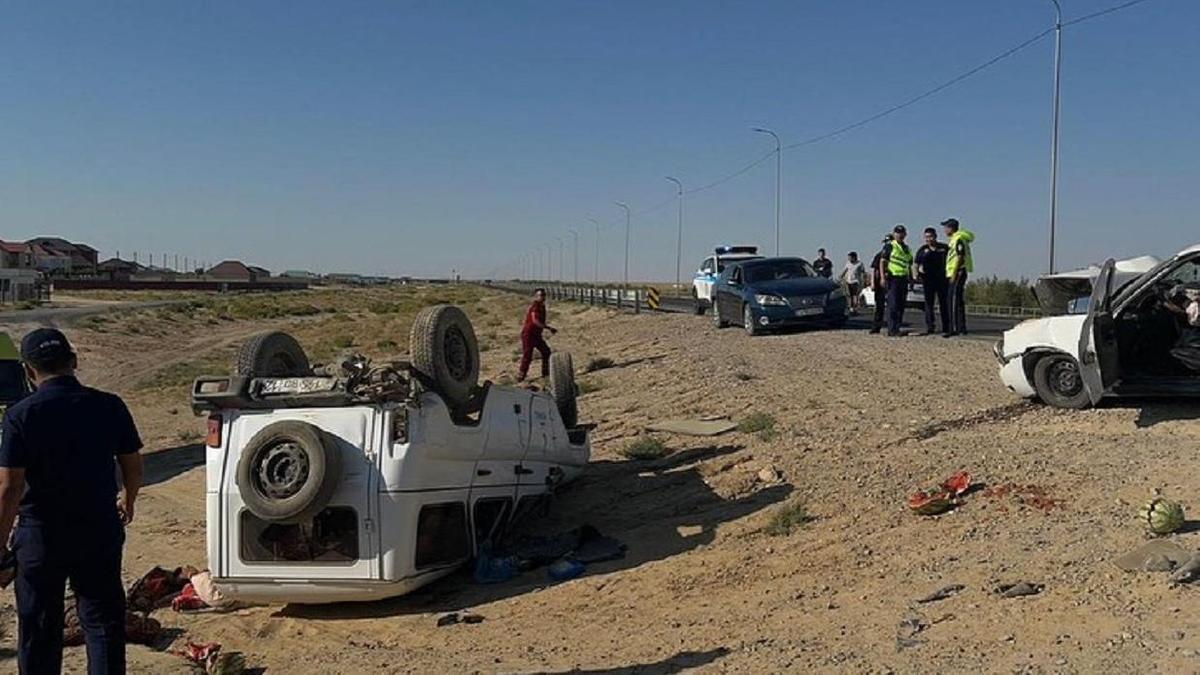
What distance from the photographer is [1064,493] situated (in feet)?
24.6

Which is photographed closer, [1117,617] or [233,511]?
[1117,617]

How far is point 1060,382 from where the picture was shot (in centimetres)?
999

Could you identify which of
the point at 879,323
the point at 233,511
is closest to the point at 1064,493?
the point at 233,511

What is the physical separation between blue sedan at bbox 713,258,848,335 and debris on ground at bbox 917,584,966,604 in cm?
1415

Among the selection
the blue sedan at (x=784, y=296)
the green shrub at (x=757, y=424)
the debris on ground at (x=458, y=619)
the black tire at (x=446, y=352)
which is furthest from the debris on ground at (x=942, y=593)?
the blue sedan at (x=784, y=296)

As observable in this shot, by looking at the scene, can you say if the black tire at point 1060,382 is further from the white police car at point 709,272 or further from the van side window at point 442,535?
the white police car at point 709,272

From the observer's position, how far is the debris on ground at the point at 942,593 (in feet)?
20.0

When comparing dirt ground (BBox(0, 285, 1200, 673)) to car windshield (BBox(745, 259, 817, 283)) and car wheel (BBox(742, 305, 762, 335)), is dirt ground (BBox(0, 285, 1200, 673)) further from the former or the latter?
car windshield (BBox(745, 259, 817, 283))

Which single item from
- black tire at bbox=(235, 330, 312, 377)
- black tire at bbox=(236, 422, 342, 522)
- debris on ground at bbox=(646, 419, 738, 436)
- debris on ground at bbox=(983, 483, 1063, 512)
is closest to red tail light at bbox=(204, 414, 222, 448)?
black tire at bbox=(236, 422, 342, 522)

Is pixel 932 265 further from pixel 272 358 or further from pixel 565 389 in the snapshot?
pixel 272 358

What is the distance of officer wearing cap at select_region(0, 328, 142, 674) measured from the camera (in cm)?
492

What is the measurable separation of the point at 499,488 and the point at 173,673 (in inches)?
108

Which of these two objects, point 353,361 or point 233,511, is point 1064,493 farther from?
point 233,511

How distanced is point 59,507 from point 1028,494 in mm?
5938
